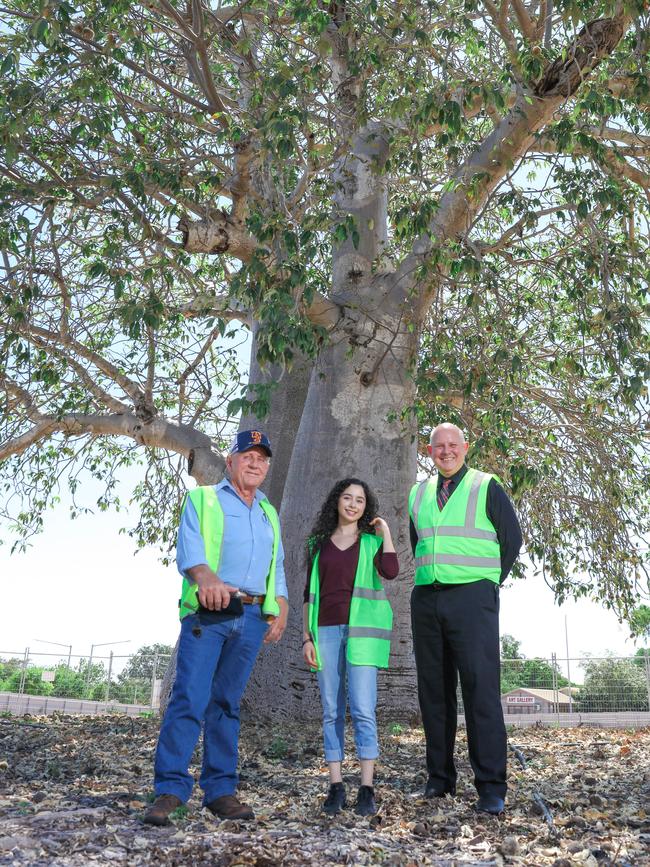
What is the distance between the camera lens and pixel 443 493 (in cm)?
434

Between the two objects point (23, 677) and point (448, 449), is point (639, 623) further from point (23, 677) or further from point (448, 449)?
point (23, 677)

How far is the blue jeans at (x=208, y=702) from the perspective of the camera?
361 cm

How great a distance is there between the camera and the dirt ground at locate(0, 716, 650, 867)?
3.11 meters

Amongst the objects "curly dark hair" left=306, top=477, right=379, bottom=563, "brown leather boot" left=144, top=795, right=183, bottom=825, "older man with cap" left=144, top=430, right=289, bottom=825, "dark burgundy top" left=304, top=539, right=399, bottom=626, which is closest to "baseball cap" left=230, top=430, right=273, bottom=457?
"older man with cap" left=144, top=430, right=289, bottom=825

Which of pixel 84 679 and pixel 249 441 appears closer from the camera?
pixel 249 441

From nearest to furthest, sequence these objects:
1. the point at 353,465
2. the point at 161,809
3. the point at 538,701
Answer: the point at 161,809 < the point at 353,465 < the point at 538,701

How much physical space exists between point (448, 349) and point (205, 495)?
12.8 ft

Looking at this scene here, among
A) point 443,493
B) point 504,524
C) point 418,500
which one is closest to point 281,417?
point 418,500

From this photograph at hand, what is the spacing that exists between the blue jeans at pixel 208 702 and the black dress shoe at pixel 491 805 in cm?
113

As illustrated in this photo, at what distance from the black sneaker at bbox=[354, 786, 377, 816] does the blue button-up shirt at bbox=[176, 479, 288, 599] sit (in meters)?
0.96

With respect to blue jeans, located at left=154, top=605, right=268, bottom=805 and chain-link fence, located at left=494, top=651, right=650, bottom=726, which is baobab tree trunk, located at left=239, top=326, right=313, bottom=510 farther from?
chain-link fence, located at left=494, top=651, right=650, bottom=726

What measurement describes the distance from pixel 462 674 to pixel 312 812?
95cm

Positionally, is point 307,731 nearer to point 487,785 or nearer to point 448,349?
point 487,785

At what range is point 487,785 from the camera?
3.94m
